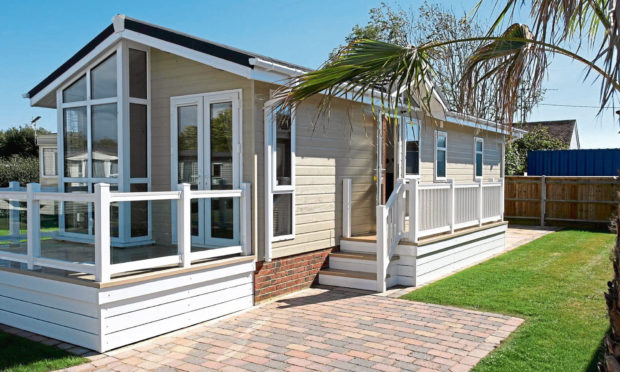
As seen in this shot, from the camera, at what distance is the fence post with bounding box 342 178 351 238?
8.45 m

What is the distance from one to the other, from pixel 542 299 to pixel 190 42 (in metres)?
5.72

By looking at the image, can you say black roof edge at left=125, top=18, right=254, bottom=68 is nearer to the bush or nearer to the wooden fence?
the wooden fence

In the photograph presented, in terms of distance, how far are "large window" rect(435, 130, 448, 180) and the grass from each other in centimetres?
860

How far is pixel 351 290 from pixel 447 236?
7.51 ft

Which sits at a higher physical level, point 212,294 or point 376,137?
point 376,137

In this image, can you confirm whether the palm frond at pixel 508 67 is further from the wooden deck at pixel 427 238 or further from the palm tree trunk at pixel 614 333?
the wooden deck at pixel 427 238

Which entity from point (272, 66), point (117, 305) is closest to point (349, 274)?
point (272, 66)

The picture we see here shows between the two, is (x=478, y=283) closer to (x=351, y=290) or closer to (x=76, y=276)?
(x=351, y=290)

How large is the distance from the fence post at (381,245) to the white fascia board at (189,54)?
8.98 ft

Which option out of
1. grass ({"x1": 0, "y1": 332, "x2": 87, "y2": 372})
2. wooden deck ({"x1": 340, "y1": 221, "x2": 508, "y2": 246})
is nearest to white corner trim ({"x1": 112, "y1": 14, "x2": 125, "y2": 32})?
grass ({"x1": 0, "y1": 332, "x2": 87, "y2": 372})

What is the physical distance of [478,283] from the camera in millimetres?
7770

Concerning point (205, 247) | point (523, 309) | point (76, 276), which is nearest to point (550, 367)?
point (523, 309)

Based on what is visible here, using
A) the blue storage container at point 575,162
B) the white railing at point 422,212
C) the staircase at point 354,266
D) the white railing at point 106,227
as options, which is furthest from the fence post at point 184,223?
the blue storage container at point 575,162

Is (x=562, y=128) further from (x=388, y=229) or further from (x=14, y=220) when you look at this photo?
(x=14, y=220)
